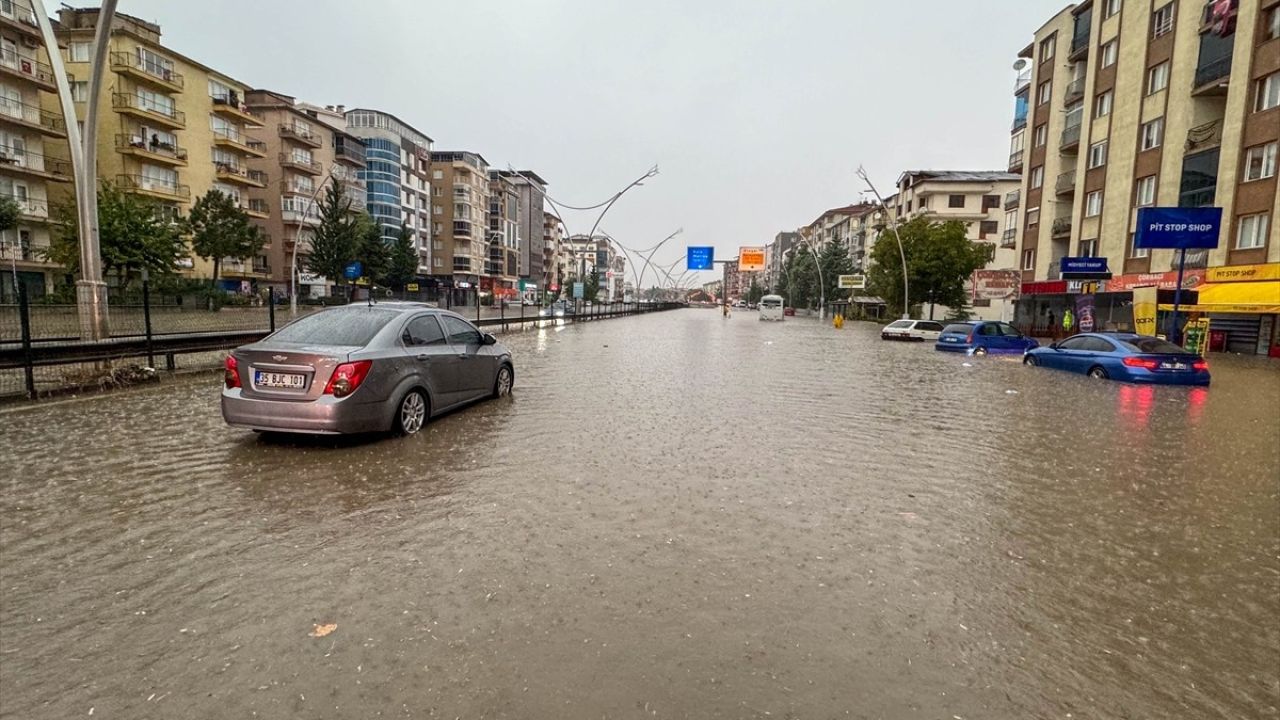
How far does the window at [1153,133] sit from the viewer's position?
105 ft

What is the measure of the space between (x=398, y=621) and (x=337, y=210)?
57140 millimetres

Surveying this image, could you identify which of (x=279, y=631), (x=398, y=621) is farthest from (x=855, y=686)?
(x=279, y=631)

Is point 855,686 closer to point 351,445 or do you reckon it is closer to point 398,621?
point 398,621

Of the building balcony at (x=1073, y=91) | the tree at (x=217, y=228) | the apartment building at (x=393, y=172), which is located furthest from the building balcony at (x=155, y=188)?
the building balcony at (x=1073, y=91)

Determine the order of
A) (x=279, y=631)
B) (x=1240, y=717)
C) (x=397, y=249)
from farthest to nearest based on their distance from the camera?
(x=397, y=249), (x=279, y=631), (x=1240, y=717)

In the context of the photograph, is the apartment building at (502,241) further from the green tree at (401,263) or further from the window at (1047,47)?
the window at (1047,47)

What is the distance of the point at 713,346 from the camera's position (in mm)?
25469

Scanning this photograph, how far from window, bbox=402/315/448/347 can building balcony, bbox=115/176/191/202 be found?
4571 centimetres

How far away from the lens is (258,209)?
5644 cm

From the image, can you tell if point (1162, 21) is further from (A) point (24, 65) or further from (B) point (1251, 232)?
A: (A) point (24, 65)

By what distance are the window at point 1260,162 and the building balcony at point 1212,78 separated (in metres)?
3.52

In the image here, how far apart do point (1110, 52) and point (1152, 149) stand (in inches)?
301

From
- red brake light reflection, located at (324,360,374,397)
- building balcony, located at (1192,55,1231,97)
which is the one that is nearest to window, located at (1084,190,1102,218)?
building balcony, located at (1192,55,1231,97)

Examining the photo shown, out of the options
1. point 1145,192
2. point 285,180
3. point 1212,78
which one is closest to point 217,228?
point 285,180
